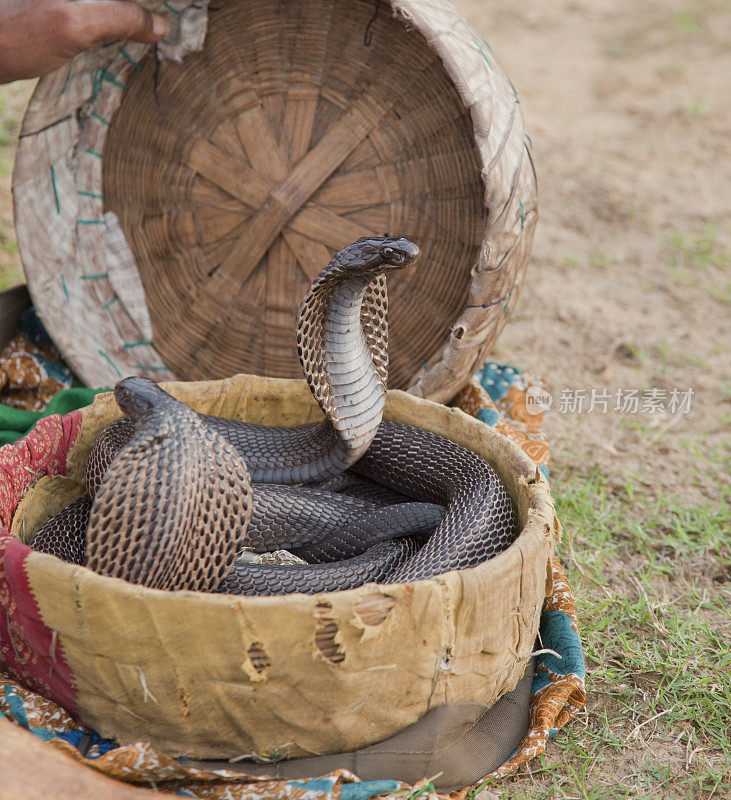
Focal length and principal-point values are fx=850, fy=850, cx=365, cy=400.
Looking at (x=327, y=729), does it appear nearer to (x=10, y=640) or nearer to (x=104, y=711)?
(x=104, y=711)

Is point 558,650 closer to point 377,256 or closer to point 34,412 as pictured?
point 377,256

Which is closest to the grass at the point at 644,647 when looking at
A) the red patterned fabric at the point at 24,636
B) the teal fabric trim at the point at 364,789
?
the teal fabric trim at the point at 364,789

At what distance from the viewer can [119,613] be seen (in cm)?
146

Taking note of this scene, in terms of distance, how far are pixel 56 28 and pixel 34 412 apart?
1.10 meters

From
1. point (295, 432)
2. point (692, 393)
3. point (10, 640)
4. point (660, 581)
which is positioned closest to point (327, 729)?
point (10, 640)

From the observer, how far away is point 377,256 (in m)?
1.71

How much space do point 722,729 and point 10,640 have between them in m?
1.56

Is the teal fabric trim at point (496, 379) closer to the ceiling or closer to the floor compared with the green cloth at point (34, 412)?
closer to the floor

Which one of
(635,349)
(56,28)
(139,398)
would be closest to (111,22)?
(56,28)

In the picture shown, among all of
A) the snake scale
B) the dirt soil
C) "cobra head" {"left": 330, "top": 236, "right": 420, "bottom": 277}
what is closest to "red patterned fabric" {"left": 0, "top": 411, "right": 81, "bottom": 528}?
the snake scale

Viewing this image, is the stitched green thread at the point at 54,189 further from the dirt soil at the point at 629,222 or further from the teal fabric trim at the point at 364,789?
the teal fabric trim at the point at 364,789

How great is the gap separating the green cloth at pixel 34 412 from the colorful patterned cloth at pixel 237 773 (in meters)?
0.43

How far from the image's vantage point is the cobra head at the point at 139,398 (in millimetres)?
1624

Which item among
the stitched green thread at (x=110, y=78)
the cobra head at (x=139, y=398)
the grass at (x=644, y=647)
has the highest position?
the stitched green thread at (x=110, y=78)
